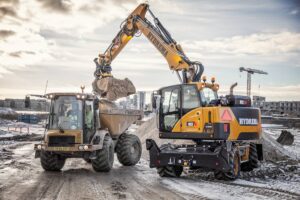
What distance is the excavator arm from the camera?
1698 centimetres

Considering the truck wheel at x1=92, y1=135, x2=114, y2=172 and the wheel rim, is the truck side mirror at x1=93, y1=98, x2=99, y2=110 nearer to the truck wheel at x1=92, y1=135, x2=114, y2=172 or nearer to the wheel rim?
the truck wheel at x1=92, y1=135, x2=114, y2=172

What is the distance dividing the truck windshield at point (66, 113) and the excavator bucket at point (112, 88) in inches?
123

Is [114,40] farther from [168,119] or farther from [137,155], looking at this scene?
[168,119]

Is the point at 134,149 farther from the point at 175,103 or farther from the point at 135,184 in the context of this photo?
the point at 135,184

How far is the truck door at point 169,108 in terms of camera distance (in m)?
13.9

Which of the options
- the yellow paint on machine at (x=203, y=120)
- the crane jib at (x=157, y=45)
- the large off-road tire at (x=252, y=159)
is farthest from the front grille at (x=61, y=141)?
the large off-road tire at (x=252, y=159)

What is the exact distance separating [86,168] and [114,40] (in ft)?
20.9

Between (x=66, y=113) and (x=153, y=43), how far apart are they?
5413 millimetres

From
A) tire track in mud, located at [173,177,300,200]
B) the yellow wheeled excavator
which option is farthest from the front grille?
tire track in mud, located at [173,177,300,200]

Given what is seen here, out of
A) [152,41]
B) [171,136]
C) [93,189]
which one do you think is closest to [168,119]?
[171,136]

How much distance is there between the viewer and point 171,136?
13.9 metres

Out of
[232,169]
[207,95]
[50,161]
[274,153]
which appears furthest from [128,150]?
[274,153]

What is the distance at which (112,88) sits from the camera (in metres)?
18.0

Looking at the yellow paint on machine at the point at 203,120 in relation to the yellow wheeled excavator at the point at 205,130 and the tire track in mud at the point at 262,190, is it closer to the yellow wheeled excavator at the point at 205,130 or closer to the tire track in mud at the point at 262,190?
the yellow wheeled excavator at the point at 205,130
